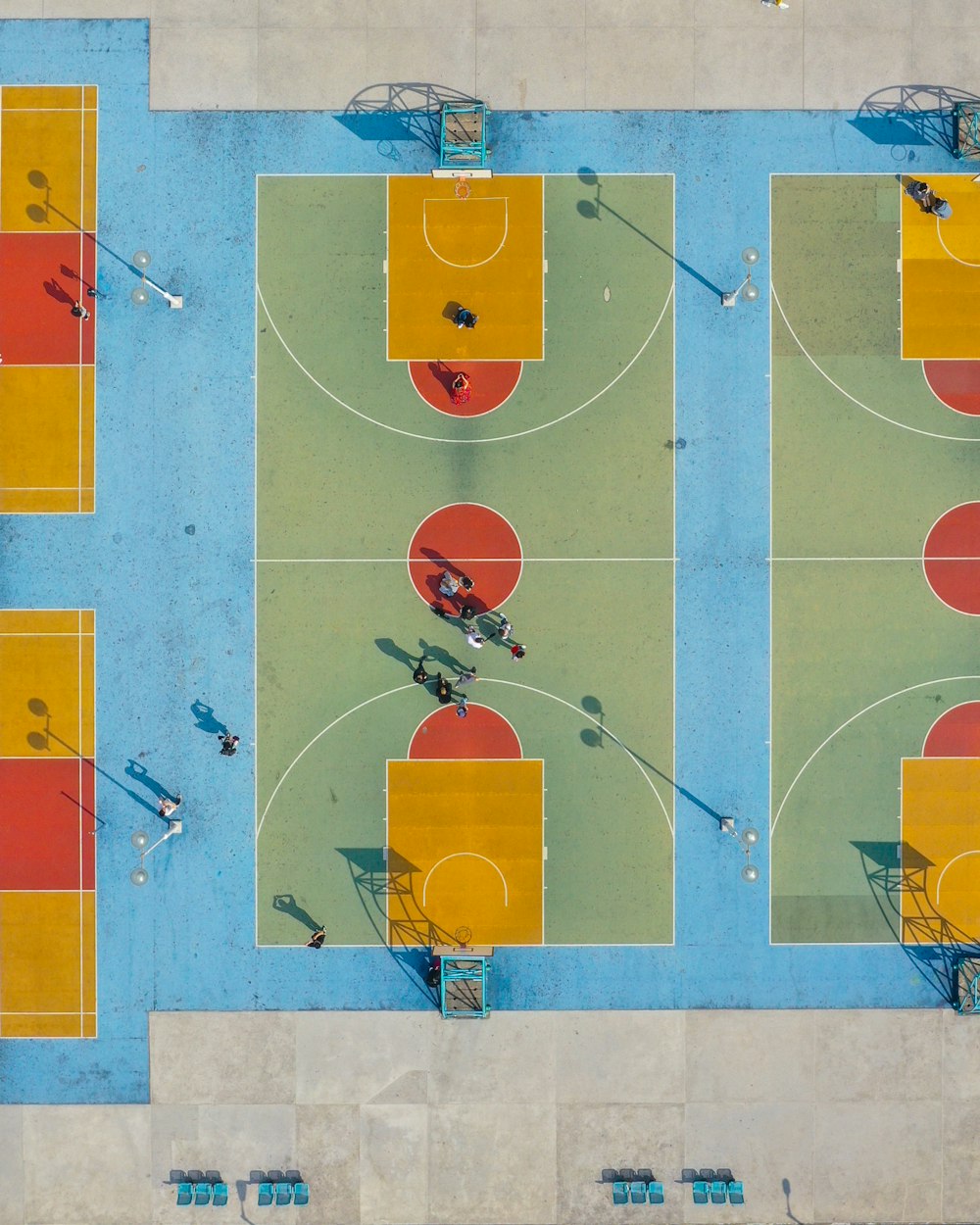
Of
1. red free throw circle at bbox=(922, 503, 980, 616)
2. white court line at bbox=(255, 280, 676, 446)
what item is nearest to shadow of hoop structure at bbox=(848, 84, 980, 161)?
white court line at bbox=(255, 280, 676, 446)

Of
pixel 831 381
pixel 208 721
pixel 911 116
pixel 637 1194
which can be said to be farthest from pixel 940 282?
pixel 637 1194

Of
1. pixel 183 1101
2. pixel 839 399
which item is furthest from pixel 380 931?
pixel 839 399

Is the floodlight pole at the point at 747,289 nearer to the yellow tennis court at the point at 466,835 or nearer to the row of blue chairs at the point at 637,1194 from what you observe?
the yellow tennis court at the point at 466,835

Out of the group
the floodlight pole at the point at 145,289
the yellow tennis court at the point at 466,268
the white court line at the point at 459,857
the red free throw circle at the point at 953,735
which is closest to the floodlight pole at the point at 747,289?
the yellow tennis court at the point at 466,268

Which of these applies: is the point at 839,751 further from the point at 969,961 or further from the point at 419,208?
the point at 419,208

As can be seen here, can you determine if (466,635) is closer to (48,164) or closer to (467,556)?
(467,556)

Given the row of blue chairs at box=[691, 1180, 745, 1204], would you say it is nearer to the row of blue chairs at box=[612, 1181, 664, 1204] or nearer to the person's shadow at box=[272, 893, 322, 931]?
the row of blue chairs at box=[612, 1181, 664, 1204]
